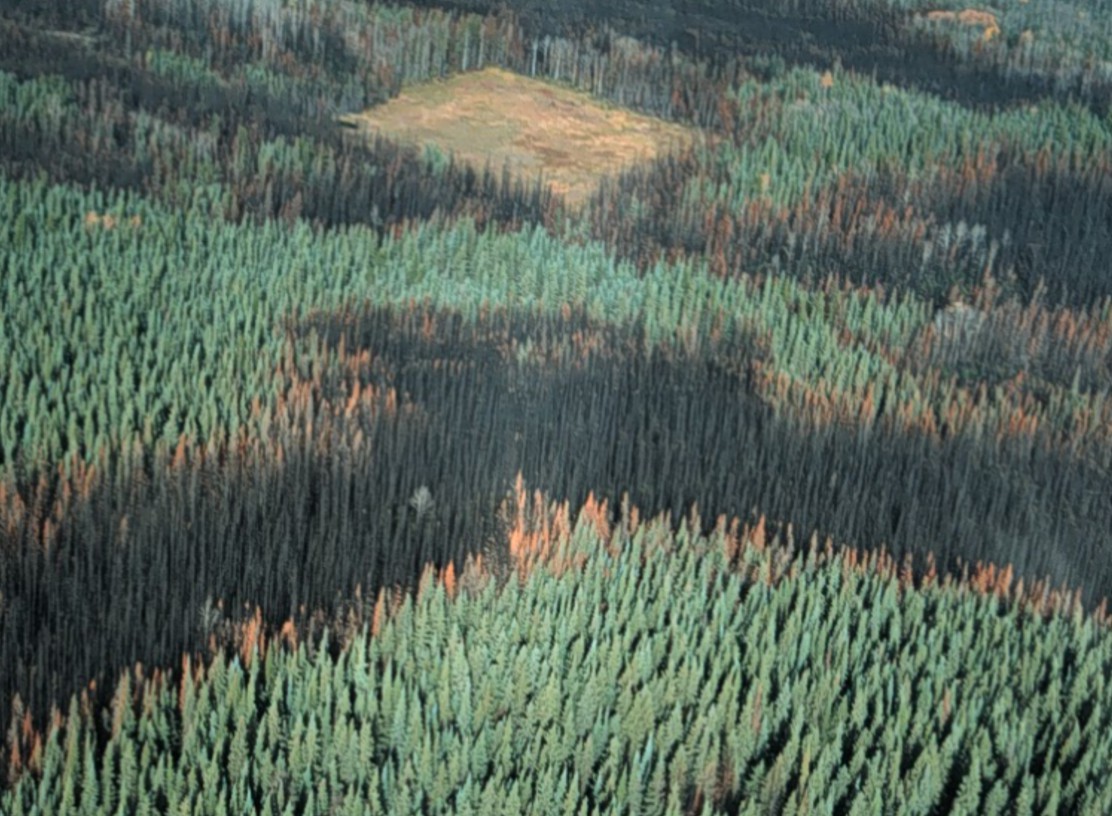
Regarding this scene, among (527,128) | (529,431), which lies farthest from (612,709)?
(527,128)

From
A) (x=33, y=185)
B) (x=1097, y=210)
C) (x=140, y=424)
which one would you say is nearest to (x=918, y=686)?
(x=140, y=424)

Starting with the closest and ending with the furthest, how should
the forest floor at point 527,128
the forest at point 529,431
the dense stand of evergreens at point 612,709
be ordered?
the dense stand of evergreens at point 612,709 → the forest at point 529,431 → the forest floor at point 527,128

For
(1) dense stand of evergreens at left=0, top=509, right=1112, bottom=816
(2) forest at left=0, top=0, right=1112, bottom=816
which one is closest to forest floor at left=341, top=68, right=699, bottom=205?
(2) forest at left=0, top=0, right=1112, bottom=816

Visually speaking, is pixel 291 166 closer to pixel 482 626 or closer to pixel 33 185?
pixel 33 185

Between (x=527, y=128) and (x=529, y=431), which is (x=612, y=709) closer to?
(x=529, y=431)

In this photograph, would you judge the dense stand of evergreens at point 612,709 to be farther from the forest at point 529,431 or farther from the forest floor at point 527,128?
the forest floor at point 527,128

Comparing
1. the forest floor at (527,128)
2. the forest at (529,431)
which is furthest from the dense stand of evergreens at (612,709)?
the forest floor at (527,128)
